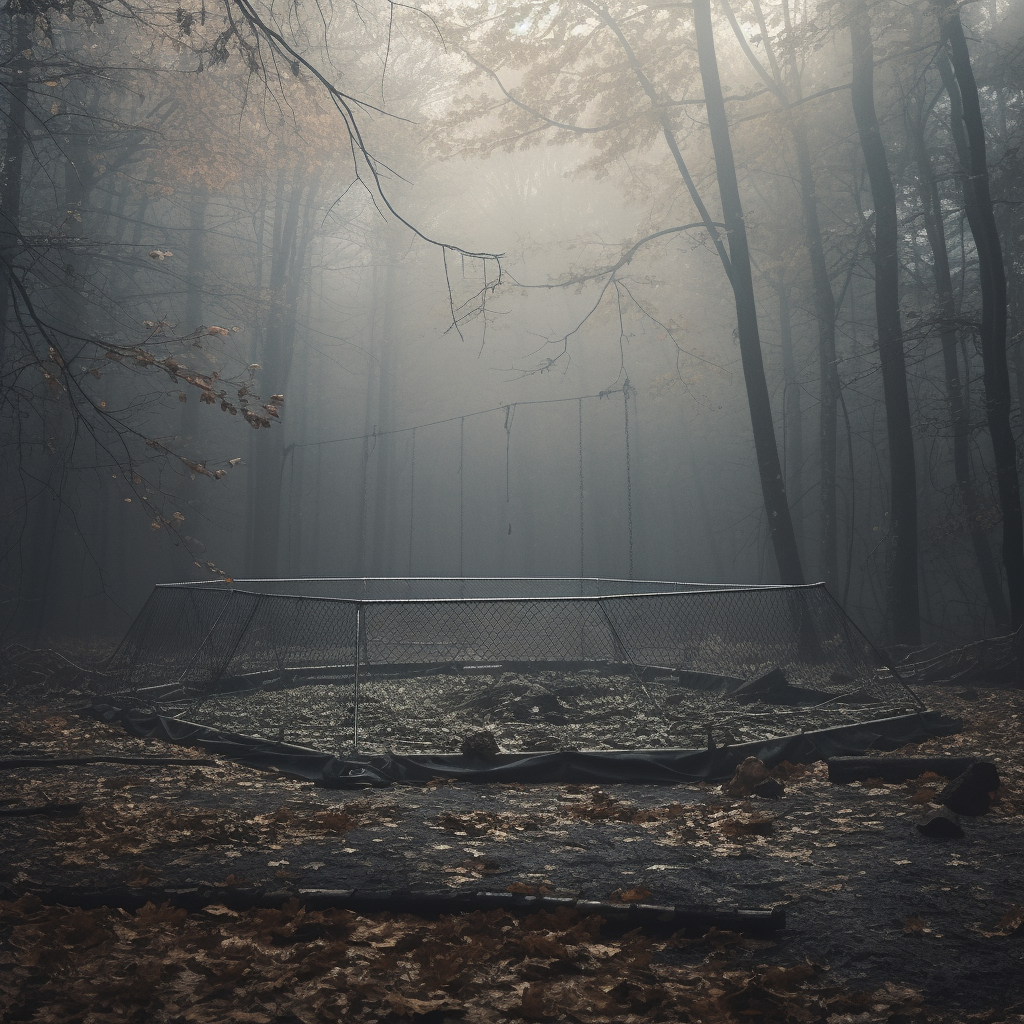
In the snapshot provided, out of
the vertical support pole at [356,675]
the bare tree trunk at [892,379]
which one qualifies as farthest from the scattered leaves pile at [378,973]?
the bare tree trunk at [892,379]

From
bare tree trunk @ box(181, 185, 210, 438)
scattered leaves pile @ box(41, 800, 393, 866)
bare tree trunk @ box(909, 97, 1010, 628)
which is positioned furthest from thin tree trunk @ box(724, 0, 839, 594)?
scattered leaves pile @ box(41, 800, 393, 866)

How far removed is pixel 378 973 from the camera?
229 centimetres

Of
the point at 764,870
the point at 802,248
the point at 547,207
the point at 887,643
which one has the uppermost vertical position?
the point at 547,207

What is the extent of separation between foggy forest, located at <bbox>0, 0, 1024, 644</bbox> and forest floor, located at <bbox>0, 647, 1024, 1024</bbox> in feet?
5.14

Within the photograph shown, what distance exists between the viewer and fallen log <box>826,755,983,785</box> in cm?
443

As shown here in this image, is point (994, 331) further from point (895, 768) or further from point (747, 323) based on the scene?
point (895, 768)

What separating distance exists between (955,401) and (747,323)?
289 cm

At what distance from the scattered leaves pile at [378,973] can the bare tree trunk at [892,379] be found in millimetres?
8057

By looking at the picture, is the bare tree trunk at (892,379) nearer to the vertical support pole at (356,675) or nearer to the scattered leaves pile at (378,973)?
the vertical support pole at (356,675)

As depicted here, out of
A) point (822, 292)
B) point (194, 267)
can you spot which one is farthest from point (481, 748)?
point (194, 267)

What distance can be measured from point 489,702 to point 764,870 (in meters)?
3.35

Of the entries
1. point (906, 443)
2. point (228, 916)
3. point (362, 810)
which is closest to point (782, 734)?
point (362, 810)

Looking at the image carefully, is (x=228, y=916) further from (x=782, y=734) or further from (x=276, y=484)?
(x=276, y=484)

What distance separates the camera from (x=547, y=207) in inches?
834
